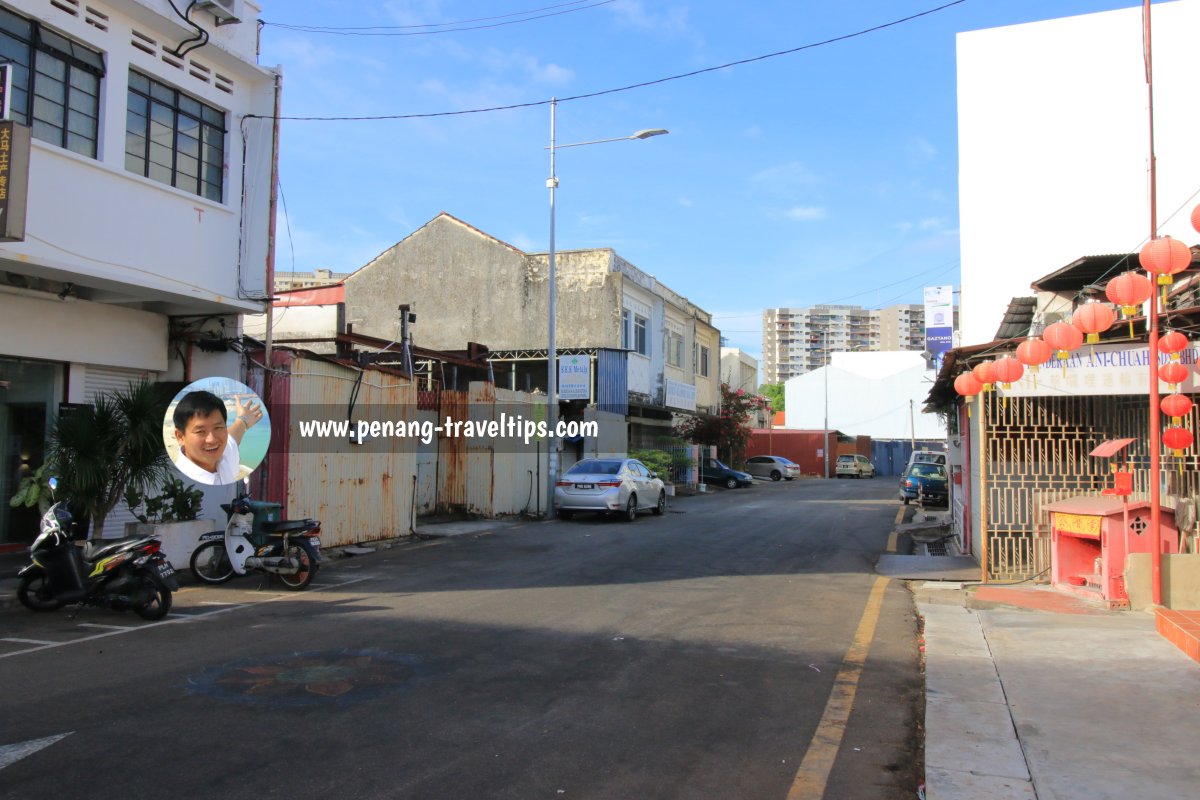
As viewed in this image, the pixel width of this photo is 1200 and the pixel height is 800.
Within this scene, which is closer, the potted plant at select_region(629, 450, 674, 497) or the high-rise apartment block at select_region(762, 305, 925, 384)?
the potted plant at select_region(629, 450, 674, 497)

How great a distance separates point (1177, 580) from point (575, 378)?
1919 cm

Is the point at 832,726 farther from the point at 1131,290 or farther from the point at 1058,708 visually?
the point at 1131,290

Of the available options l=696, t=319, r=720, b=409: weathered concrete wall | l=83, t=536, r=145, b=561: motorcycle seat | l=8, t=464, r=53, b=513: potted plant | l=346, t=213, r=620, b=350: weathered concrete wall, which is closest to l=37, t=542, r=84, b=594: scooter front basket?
l=83, t=536, r=145, b=561: motorcycle seat

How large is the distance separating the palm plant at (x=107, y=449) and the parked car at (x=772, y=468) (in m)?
42.7

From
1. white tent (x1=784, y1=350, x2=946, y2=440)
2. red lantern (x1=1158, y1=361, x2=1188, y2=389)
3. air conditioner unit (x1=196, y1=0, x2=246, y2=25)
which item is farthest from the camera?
white tent (x1=784, y1=350, x2=946, y2=440)

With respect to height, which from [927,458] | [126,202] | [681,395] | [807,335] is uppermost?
[807,335]

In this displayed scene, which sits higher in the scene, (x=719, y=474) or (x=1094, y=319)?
(x=1094, y=319)

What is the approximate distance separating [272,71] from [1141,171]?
17772 millimetres

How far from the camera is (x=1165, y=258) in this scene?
8.07m

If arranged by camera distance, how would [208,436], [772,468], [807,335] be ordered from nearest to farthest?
[208,436] < [772,468] < [807,335]

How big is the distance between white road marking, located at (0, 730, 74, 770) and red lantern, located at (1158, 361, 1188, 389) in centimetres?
1003

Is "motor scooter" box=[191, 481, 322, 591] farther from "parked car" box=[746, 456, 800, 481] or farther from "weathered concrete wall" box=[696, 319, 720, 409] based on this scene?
"parked car" box=[746, 456, 800, 481]

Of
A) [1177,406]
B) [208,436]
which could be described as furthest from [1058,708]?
[208,436]

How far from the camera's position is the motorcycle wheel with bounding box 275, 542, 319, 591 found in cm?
→ 1038
